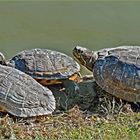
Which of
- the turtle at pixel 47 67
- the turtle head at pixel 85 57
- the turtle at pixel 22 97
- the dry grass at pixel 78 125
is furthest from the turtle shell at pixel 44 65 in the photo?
the dry grass at pixel 78 125

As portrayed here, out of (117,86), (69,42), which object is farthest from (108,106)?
(69,42)

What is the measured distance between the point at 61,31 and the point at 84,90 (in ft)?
6.94

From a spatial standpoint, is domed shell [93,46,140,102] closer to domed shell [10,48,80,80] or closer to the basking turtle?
the basking turtle

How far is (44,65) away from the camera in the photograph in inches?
171

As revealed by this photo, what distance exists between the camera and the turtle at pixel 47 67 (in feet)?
14.2

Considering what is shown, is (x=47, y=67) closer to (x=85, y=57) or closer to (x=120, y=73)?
(x=85, y=57)

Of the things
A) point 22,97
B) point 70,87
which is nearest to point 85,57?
point 70,87

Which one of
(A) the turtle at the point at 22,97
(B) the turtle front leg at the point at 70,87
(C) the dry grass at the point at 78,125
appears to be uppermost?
(A) the turtle at the point at 22,97

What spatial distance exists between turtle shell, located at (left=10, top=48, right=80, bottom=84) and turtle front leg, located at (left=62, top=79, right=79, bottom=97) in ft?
0.18

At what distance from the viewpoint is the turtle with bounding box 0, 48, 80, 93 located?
4.33m

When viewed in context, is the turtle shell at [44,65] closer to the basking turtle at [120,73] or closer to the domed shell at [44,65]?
the domed shell at [44,65]

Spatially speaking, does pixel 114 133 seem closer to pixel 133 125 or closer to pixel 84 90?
pixel 133 125

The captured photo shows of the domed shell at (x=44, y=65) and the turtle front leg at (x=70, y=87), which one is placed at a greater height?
the domed shell at (x=44, y=65)

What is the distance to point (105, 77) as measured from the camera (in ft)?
13.8
